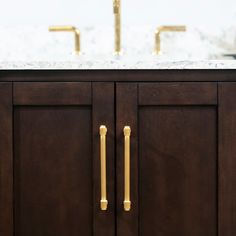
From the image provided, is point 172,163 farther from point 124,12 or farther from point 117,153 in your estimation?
point 124,12

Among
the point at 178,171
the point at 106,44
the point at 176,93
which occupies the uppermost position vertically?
the point at 106,44

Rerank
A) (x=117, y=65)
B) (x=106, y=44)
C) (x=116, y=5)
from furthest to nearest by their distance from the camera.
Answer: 1. (x=106, y=44)
2. (x=116, y=5)
3. (x=117, y=65)

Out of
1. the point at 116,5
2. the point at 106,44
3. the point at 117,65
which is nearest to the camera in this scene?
the point at 117,65

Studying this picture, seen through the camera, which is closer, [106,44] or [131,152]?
[131,152]

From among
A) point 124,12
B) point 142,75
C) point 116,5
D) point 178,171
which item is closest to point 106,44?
point 124,12

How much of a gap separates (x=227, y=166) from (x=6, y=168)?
21.2 inches

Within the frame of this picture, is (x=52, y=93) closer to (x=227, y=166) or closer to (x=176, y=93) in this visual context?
(x=176, y=93)

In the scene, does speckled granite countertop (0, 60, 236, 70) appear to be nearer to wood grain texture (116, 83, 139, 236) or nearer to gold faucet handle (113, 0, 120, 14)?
wood grain texture (116, 83, 139, 236)

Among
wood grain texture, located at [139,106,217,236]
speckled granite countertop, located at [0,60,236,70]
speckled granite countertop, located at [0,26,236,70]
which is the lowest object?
wood grain texture, located at [139,106,217,236]

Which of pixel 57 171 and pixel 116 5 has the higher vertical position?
pixel 116 5

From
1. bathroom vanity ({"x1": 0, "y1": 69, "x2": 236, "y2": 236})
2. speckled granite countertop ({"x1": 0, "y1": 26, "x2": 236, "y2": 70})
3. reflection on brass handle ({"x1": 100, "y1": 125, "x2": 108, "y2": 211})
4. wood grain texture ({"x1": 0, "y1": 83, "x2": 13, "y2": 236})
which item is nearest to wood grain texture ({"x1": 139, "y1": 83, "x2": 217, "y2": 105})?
bathroom vanity ({"x1": 0, "y1": 69, "x2": 236, "y2": 236})

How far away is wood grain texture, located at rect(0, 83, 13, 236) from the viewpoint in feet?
3.70

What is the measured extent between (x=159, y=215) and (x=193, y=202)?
9cm

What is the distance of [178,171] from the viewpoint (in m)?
1.13
